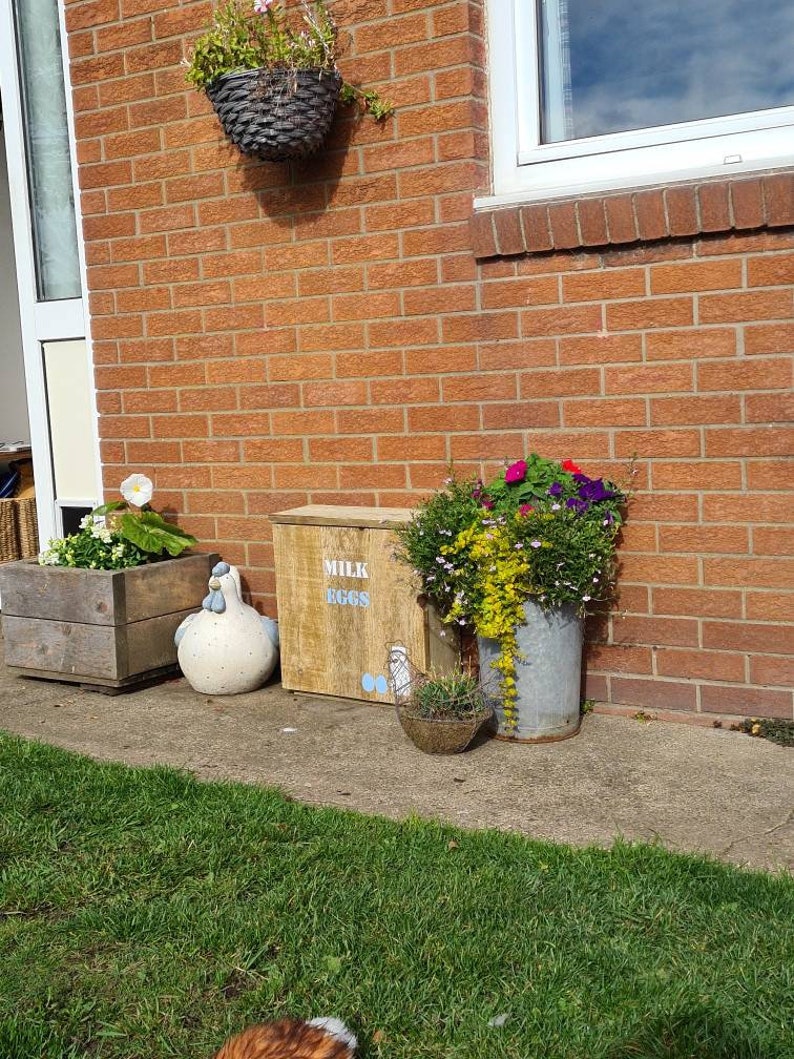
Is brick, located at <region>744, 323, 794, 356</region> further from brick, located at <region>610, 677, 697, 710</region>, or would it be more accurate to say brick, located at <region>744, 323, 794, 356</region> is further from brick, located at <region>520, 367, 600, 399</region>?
brick, located at <region>610, 677, 697, 710</region>

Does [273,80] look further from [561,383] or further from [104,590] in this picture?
[104,590]

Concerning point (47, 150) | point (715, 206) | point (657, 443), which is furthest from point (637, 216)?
point (47, 150)

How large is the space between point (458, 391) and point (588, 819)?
184 cm

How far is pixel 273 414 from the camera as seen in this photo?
5.11m

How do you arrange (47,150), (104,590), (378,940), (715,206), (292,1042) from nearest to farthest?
(292,1042), (378,940), (715,206), (104,590), (47,150)

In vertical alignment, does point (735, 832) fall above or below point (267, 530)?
below

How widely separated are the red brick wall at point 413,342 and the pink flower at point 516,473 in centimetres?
28

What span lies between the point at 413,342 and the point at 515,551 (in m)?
1.14

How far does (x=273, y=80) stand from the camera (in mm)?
4469

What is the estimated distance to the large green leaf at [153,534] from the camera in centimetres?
501

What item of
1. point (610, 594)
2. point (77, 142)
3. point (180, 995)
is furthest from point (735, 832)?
point (77, 142)

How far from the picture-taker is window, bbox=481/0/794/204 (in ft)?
13.4

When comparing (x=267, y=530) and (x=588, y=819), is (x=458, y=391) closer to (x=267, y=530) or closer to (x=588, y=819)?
(x=267, y=530)

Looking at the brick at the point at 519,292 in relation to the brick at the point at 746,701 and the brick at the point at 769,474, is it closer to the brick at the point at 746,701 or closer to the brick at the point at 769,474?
the brick at the point at 769,474
